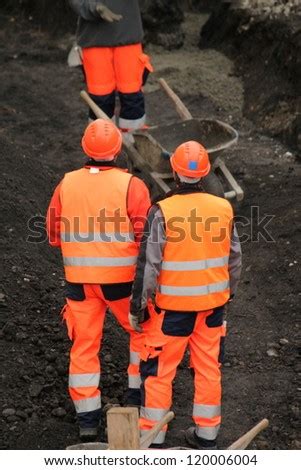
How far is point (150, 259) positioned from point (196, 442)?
133 centimetres

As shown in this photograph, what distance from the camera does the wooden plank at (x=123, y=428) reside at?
411cm

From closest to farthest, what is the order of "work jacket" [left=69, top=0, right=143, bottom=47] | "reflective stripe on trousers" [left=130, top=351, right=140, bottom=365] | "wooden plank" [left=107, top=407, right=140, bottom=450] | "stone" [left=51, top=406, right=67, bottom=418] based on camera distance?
"wooden plank" [left=107, top=407, right=140, bottom=450] < "reflective stripe on trousers" [left=130, top=351, right=140, bottom=365] < "stone" [left=51, top=406, right=67, bottom=418] < "work jacket" [left=69, top=0, right=143, bottom=47]

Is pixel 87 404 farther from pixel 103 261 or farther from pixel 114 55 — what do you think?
pixel 114 55


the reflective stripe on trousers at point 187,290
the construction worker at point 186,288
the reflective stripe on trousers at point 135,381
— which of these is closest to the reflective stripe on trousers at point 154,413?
the construction worker at point 186,288

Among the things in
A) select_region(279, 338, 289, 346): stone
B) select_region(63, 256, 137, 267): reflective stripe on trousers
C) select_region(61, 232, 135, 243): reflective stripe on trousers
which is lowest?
select_region(279, 338, 289, 346): stone

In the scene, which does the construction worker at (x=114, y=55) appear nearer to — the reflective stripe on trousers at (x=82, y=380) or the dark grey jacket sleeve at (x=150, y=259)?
the dark grey jacket sleeve at (x=150, y=259)

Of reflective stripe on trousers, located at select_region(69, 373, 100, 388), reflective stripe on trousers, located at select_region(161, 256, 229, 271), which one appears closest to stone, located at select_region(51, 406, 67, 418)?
reflective stripe on trousers, located at select_region(69, 373, 100, 388)

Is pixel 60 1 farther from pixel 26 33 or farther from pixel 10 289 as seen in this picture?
pixel 10 289

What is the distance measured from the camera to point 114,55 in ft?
30.6

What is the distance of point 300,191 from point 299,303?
1944 mm

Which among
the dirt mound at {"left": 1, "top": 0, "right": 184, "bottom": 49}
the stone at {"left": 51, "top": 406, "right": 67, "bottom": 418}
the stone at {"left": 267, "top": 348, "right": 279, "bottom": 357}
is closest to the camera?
the stone at {"left": 51, "top": 406, "right": 67, "bottom": 418}

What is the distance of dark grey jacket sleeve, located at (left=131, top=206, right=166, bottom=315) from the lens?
571 centimetres

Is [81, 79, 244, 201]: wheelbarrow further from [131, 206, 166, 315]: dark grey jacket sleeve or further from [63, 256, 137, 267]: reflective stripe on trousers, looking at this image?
Answer: [131, 206, 166, 315]: dark grey jacket sleeve
